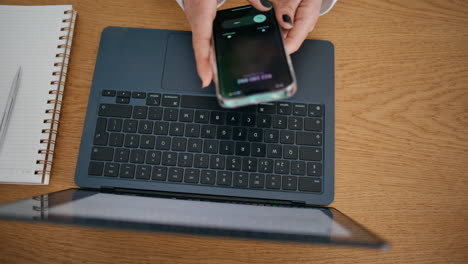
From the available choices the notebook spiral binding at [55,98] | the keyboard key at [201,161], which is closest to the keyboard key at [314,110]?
the keyboard key at [201,161]

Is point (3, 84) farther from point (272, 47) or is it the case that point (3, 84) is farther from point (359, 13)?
point (359, 13)

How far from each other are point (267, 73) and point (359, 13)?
0.33 meters

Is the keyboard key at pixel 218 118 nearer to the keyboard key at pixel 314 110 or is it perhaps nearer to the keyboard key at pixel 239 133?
the keyboard key at pixel 239 133

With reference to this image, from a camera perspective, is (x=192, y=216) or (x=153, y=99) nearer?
(x=192, y=216)

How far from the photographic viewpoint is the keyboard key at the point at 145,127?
56cm

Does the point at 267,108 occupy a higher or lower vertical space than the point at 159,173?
higher

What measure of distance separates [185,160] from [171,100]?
12 cm

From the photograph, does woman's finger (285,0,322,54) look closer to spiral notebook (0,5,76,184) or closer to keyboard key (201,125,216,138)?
keyboard key (201,125,216,138)

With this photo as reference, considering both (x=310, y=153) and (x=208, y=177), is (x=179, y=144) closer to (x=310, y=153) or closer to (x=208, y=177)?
(x=208, y=177)

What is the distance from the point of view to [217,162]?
1.77 ft

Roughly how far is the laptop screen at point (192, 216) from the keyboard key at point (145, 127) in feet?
0.40

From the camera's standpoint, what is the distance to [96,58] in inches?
23.9

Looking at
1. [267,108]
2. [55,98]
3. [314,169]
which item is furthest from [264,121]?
[55,98]

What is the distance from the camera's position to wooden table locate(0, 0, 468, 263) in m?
0.53
